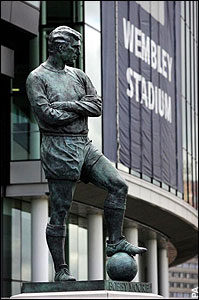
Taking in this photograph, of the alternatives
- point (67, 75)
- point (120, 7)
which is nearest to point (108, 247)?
point (67, 75)

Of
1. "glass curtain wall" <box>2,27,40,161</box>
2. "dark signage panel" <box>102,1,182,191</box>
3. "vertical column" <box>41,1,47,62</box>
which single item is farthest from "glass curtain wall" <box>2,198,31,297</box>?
"vertical column" <box>41,1,47,62</box>

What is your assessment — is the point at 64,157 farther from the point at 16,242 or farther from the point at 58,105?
the point at 16,242

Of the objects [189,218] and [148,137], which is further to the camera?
[189,218]

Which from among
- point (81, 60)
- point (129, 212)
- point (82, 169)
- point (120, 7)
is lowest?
point (82, 169)

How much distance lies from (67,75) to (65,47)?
0.29m

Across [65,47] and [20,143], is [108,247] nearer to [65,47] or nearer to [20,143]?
[65,47]

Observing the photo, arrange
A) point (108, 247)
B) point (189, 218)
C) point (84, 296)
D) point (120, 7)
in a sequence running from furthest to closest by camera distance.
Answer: point (189, 218) → point (120, 7) → point (108, 247) → point (84, 296)

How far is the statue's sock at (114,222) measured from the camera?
11945 mm

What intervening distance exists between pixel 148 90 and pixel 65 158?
33224mm

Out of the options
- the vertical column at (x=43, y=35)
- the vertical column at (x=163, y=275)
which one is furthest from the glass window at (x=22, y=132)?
the vertical column at (x=163, y=275)

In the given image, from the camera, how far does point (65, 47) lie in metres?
12.1

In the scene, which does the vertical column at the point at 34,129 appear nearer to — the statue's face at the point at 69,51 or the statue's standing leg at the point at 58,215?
the statue's face at the point at 69,51

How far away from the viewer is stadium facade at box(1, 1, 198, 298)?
38.8m

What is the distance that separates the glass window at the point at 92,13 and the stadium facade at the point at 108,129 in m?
0.05
